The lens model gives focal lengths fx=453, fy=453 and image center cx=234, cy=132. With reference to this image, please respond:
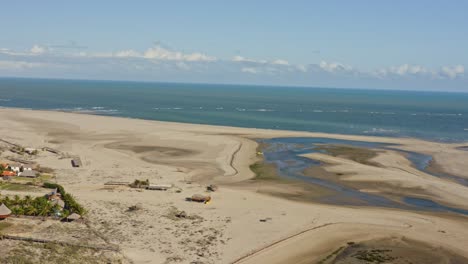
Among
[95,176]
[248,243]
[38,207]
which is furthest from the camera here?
[95,176]

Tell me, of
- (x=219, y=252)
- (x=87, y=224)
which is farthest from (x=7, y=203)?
(x=219, y=252)

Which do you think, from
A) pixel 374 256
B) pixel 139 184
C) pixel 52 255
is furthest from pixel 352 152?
pixel 52 255

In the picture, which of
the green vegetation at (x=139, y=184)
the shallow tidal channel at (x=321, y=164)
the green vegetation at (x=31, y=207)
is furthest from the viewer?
the green vegetation at (x=139, y=184)

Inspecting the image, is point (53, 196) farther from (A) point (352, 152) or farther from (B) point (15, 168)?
(A) point (352, 152)

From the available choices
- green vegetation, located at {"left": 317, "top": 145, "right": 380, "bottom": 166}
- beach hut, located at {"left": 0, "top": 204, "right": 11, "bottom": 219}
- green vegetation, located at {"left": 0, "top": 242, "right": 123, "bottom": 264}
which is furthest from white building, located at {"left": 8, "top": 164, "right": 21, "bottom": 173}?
green vegetation, located at {"left": 317, "top": 145, "right": 380, "bottom": 166}

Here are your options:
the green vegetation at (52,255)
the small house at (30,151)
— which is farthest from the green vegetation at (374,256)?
the small house at (30,151)

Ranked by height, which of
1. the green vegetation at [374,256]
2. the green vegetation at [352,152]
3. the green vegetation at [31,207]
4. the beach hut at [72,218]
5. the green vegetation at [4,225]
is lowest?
the green vegetation at [374,256]

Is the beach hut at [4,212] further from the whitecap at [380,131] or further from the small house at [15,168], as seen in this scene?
the whitecap at [380,131]

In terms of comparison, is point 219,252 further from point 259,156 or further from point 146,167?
point 259,156

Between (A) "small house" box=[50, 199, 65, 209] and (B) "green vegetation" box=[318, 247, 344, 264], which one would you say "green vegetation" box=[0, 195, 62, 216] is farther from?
(B) "green vegetation" box=[318, 247, 344, 264]
